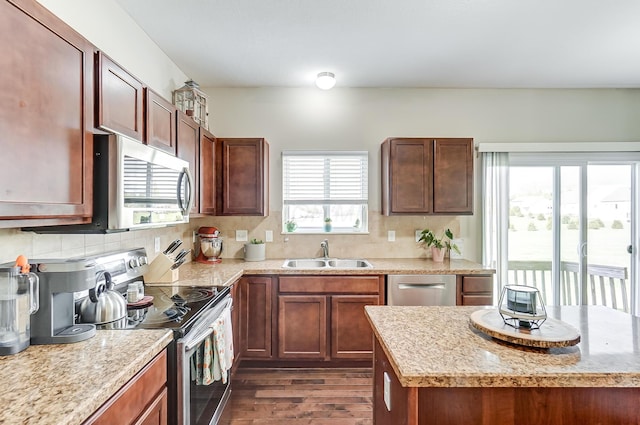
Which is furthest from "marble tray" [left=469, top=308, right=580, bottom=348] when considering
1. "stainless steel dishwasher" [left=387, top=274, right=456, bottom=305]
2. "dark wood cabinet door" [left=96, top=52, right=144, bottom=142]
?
"dark wood cabinet door" [left=96, top=52, right=144, bottom=142]

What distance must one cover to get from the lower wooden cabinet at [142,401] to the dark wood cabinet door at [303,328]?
5.13 feet

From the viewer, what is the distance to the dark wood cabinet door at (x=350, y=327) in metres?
2.92

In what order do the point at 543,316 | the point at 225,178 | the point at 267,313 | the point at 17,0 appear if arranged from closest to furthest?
the point at 17,0, the point at 543,316, the point at 267,313, the point at 225,178

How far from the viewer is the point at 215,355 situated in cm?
188

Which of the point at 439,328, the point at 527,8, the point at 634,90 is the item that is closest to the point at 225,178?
the point at 439,328

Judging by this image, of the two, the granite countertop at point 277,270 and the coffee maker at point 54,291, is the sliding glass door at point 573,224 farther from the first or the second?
the coffee maker at point 54,291

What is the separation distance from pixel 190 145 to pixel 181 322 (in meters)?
1.54

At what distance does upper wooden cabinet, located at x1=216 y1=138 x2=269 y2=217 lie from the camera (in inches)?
126

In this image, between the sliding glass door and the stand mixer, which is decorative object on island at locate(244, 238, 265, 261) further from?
the sliding glass door

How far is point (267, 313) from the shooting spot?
2.93m

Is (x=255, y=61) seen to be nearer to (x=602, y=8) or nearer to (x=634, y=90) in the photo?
(x=602, y=8)

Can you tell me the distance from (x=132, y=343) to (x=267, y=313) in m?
1.70

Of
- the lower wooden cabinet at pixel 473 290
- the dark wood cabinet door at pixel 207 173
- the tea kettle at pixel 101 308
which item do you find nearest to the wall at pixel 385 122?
the dark wood cabinet door at pixel 207 173

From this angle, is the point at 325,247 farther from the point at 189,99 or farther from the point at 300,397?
the point at 189,99
